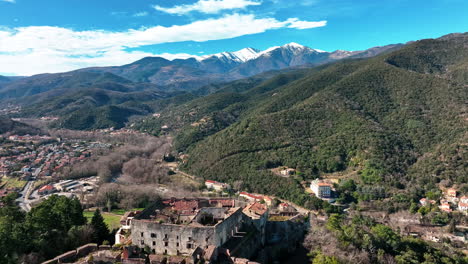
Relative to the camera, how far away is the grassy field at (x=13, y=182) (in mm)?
62500

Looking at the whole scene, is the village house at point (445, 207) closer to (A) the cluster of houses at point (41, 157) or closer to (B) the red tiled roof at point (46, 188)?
(B) the red tiled roof at point (46, 188)

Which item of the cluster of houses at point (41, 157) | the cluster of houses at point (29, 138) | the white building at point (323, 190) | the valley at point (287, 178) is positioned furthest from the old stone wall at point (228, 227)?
the cluster of houses at point (29, 138)

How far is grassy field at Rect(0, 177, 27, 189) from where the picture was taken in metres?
62.5

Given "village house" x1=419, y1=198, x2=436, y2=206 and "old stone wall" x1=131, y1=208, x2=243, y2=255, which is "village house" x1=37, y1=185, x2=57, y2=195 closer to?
"old stone wall" x1=131, y1=208, x2=243, y2=255

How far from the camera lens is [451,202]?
171 feet

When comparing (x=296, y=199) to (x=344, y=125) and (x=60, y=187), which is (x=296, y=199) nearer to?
(x=344, y=125)

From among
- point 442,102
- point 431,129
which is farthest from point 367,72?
point 431,129

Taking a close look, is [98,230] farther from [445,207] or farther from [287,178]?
[445,207]

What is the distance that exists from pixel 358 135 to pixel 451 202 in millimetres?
22002

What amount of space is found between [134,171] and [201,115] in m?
51.5

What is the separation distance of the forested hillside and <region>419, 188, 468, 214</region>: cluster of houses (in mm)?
2527

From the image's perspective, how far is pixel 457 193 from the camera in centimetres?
5331

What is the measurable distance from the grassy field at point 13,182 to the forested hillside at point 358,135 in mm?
33424

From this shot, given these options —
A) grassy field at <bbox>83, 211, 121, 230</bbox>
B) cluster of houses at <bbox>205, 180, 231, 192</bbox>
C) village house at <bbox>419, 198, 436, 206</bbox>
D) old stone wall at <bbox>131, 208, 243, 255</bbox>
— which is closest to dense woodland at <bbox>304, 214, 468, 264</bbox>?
old stone wall at <bbox>131, 208, 243, 255</bbox>
